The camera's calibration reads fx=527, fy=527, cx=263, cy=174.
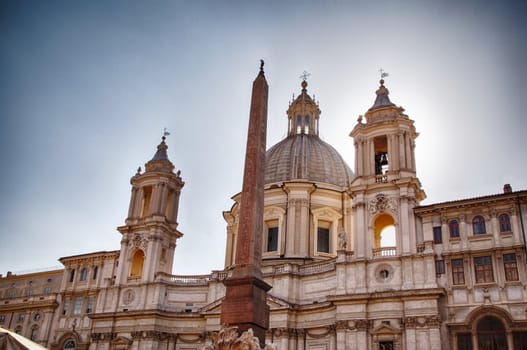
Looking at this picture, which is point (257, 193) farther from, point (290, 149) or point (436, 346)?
point (290, 149)

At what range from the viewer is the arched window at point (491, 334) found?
28.9 m

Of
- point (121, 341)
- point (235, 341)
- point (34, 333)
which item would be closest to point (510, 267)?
point (235, 341)

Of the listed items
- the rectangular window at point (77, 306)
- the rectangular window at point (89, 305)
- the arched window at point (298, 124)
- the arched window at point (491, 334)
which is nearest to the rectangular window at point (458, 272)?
the arched window at point (491, 334)

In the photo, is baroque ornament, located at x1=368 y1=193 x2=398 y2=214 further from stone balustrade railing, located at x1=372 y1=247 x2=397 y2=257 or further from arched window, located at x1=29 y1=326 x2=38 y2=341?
arched window, located at x1=29 y1=326 x2=38 y2=341

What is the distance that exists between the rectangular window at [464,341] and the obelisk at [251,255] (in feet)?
52.8

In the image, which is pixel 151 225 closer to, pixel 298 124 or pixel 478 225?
pixel 298 124

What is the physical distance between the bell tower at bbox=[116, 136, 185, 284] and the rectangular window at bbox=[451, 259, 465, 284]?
2327 centimetres

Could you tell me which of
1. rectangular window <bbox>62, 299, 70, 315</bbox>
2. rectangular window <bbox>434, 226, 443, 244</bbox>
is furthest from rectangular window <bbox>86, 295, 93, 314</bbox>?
rectangular window <bbox>434, 226, 443, 244</bbox>

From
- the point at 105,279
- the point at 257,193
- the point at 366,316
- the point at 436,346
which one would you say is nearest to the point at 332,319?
the point at 366,316

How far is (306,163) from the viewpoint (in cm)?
4750

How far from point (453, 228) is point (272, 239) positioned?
634 inches

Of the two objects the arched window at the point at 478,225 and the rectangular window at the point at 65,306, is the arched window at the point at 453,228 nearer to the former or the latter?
the arched window at the point at 478,225

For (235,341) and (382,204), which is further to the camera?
(382,204)

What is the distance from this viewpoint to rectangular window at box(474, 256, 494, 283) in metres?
30.5
